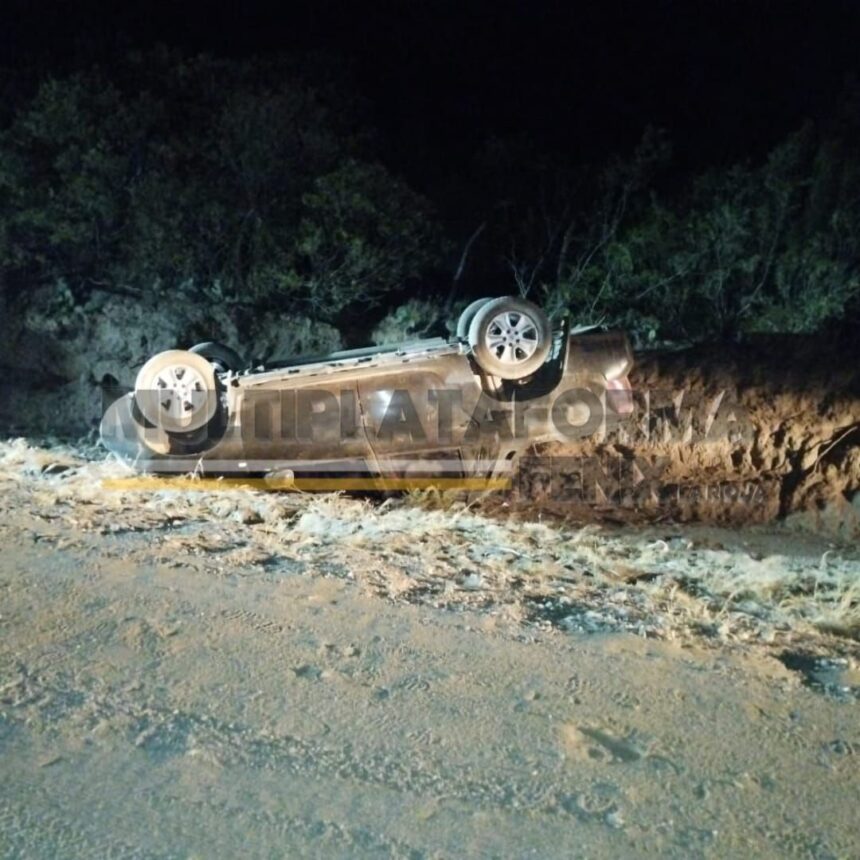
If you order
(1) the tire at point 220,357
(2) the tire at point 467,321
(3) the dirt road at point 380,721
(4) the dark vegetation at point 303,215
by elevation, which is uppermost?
(4) the dark vegetation at point 303,215

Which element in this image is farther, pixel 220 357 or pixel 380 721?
pixel 220 357

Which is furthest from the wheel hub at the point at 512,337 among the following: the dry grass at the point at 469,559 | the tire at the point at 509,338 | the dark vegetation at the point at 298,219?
the dark vegetation at the point at 298,219

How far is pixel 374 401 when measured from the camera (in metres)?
8.85

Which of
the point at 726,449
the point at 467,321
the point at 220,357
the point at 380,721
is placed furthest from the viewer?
the point at 726,449

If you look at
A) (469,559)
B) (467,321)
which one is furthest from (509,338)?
(469,559)

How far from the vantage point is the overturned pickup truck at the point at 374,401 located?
28.7 ft

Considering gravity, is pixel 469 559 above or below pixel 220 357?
below

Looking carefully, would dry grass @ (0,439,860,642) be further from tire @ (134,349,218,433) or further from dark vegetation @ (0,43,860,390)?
dark vegetation @ (0,43,860,390)

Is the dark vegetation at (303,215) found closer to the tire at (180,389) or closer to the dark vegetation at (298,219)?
the dark vegetation at (298,219)

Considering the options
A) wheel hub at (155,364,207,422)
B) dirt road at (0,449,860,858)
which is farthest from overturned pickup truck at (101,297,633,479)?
dirt road at (0,449,860,858)

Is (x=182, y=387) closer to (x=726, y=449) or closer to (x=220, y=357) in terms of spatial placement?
(x=220, y=357)

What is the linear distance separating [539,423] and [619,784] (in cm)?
603

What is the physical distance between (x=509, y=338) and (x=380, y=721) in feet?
17.5

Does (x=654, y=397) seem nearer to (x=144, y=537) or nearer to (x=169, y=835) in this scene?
(x=144, y=537)
